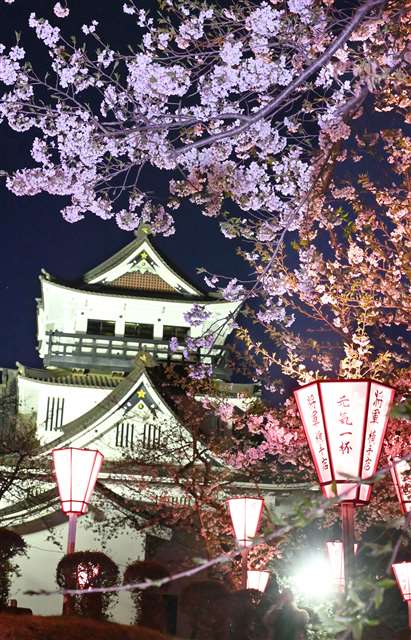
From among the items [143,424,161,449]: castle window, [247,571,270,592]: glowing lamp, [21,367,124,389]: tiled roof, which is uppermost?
[21,367,124,389]: tiled roof

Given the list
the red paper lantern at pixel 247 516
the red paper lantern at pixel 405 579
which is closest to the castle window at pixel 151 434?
the red paper lantern at pixel 247 516

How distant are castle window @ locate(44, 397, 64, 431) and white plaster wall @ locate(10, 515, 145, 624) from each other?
14.3 ft

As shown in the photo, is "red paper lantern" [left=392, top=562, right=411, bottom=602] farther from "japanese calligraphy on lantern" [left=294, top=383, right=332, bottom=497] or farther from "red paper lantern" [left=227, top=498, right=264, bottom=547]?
"japanese calligraphy on lantern" [left=294, top=383, right=332, bottom=497]

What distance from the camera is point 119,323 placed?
1024 inches

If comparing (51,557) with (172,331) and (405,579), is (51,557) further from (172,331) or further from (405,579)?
(405,579)

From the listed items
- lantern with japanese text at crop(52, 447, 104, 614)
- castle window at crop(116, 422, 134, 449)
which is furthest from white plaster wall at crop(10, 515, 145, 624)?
lantern with japanese text at crop(52, 447, 104, 614)

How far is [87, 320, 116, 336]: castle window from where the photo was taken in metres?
26.1

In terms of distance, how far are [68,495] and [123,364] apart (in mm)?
15136

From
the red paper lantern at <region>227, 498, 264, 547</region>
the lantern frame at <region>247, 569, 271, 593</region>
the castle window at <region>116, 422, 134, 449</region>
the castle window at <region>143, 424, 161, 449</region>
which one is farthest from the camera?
the castle window at <region>116, 422, 134, 449</region>

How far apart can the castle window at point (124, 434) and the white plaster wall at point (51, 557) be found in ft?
7.69

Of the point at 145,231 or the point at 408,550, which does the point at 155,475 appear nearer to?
the point at 408,550

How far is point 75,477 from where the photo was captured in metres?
9.40

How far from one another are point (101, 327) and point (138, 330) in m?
1.32

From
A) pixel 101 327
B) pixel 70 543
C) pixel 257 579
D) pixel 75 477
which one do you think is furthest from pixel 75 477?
pixel 101 327
